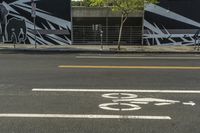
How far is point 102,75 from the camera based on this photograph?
42.7 feet

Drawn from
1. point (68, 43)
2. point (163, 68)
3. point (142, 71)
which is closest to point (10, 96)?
point (142, 71)

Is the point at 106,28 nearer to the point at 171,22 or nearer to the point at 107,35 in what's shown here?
the point at 107,35

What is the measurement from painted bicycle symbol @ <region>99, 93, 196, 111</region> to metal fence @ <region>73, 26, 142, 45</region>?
19050 mm

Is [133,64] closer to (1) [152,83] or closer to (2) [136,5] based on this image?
(1) [152,83]

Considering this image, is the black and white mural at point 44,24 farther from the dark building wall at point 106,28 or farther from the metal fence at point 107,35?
the dark building wall at point 106,28

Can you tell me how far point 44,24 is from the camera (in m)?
28.8

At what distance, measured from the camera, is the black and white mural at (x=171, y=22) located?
2848 centimetres

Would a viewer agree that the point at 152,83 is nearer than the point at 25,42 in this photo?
Yes

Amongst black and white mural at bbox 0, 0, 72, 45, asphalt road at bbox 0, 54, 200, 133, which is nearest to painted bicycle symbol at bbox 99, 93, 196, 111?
asphalt road at bbox 0, 54, 200, 133

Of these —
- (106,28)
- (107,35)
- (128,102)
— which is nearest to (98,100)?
(128,102)

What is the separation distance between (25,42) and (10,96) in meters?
19.8

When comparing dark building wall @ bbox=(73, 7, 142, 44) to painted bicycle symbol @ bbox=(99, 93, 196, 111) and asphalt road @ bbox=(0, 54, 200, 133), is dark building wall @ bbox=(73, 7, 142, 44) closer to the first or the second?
asphalt road @ bbox=(0, 54, 200, 133)

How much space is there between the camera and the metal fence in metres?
28.8

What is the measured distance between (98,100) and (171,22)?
2022 cm
